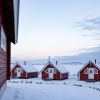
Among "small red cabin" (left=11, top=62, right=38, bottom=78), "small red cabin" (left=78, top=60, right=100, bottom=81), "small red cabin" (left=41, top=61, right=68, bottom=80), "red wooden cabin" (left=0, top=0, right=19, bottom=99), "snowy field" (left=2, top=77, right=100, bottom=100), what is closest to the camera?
"red wooden cabin" (left=0, top=0, right=19, bottom=99)

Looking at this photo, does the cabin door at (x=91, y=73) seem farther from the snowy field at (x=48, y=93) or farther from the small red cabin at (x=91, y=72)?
the snowy field at (x=48, y=93)

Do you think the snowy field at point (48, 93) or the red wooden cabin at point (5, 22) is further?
the snowy field at point (48, 93)

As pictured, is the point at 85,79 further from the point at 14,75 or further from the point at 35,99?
the point at 35,99

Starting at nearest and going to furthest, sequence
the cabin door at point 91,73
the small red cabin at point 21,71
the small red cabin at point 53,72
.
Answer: the cabin door at point 91,73 → the small red cabin at point 53,72 → the small red cabin at point 21,71

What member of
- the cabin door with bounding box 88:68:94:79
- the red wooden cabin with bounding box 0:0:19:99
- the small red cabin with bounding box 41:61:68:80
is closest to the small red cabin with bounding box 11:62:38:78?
the small red cabin with bounding box 41:61:68:80

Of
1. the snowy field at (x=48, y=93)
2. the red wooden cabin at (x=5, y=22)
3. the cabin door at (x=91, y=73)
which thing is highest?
the red wooden cabin at (x=5, y=22)

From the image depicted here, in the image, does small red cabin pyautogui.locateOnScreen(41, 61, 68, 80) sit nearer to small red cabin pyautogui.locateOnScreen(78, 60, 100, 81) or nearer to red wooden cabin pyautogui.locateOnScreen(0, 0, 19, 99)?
small red cabin pyautogui.locateOnScreen(78, 60, 100, 81)

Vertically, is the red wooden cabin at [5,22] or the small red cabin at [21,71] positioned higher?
the red wooden cabin at [5,22]

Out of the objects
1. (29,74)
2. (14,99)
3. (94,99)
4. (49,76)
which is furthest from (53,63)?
(14,99)

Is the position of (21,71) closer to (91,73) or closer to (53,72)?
(53,72)

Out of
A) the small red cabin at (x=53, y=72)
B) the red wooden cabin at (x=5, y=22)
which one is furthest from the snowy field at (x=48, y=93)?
the small red cabin at (x=53, y=72)

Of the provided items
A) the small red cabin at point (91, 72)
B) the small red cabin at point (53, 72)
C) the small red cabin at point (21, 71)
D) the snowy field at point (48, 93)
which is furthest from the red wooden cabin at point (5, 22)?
the small red cabin at point (21, 71)

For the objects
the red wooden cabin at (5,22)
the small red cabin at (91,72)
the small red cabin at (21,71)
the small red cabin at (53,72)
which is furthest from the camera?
the small red cabin at (21,71)

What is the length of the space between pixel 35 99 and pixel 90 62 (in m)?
30.7
